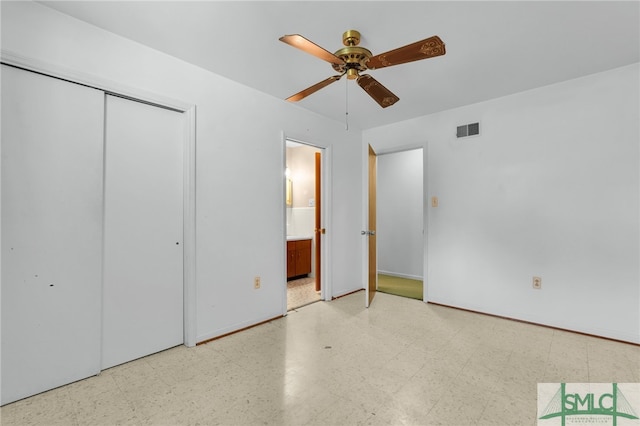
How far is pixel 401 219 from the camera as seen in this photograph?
5.38 metres

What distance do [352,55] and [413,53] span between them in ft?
1.46

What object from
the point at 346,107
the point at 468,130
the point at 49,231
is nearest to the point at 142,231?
the point at 49,231

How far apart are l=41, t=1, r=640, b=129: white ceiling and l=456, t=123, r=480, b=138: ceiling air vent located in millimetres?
560

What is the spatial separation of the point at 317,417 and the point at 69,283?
1.83 metres

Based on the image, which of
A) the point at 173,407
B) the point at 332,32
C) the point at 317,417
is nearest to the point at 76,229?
the point at 173,407

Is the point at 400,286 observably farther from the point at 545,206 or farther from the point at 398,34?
the point at 398,34

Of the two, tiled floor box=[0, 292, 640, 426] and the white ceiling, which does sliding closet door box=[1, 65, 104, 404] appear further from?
the white ceiling

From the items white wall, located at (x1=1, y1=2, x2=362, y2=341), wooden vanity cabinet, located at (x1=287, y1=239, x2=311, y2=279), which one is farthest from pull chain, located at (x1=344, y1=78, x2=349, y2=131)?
wooden vanity cabinet, located at (x1=287, y1=239, x2=311, y2=279)

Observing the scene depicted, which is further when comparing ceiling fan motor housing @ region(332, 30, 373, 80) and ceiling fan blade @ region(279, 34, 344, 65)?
ceiling fan motor housing @ region(332, 30, 373, 80)

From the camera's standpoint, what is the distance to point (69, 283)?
6.36 ft

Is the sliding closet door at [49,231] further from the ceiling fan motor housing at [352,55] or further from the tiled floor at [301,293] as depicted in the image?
the tiled floor at [301,293]

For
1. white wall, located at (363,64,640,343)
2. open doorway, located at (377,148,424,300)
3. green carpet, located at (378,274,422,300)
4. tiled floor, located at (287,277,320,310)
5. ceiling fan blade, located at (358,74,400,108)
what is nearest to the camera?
ceiling fan blade, located at (358,74,400,108)

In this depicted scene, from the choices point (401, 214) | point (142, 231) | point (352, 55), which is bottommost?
point (142, 231)

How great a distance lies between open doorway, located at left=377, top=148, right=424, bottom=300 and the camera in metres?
5.13
